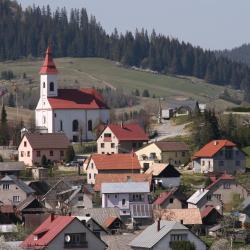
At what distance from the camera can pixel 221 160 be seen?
6969cm

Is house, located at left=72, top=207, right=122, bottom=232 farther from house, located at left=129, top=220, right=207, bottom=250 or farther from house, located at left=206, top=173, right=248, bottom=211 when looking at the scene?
house, located at left=206, top=173, right=248, bottom=211

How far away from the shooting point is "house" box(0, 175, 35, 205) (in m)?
60.4

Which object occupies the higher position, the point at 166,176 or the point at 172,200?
the point at 166,176

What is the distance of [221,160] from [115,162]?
615 cm

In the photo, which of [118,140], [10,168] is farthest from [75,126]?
[10,168]

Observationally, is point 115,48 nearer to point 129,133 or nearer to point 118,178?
point 129,133

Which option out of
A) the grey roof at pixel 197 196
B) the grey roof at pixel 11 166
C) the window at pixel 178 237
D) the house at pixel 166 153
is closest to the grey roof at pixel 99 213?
the grey roof at pixel 197 196

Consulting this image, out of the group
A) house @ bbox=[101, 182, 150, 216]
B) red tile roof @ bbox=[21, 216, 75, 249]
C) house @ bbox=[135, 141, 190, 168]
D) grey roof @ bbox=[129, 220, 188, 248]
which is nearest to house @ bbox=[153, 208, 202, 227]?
house @ bbox=[101, 182, 150, 216]

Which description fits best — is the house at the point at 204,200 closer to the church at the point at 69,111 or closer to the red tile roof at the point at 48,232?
the red tile roof at the point at 48,232

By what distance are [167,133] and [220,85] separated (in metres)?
102

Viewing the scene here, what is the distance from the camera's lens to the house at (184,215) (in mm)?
53031

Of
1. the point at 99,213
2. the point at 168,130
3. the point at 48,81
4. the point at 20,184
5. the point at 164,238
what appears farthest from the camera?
the point at 48,81

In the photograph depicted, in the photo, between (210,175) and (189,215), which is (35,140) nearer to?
(210,175)

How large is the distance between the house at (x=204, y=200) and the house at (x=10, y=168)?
1204 centimetres
